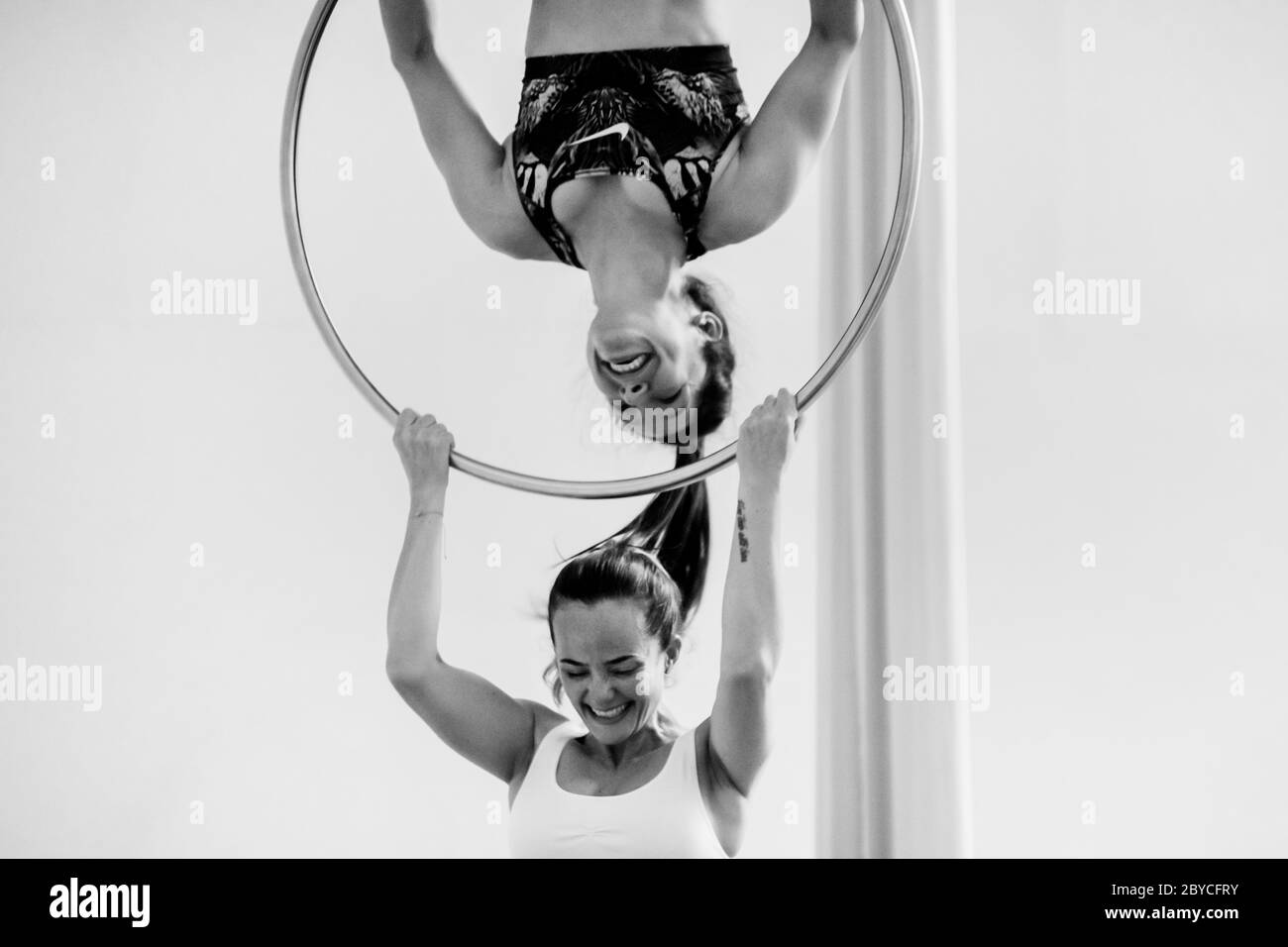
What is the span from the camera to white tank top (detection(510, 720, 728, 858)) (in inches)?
50.5

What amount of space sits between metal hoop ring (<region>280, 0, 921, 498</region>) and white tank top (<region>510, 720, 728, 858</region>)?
254 millimetres

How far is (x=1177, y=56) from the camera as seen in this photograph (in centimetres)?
150

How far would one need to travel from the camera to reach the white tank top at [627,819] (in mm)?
1283

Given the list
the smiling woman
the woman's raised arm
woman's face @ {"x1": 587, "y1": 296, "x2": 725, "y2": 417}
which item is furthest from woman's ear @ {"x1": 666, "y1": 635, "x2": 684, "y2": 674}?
woman's face @ {"x1": 587, "y1": 296, "x2": 725, "y2": 417}

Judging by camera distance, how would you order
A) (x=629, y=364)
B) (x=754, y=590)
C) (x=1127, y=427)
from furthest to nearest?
1. (x=1127, y=427)
2. (x=629, y=364)
3. (x=754, y=590)

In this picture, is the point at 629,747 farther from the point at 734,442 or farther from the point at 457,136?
the point at 457,136

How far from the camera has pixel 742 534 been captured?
49.1 inches

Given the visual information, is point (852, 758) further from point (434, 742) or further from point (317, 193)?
point (317, 193)

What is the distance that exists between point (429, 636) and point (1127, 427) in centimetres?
76

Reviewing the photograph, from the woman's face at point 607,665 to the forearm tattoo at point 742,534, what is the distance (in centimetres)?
14

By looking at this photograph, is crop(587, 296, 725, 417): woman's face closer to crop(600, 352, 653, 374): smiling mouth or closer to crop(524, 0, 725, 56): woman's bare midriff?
crop(600, 352, 653, 374): smiling mouth

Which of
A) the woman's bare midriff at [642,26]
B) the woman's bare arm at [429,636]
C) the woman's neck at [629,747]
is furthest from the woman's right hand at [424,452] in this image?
the woman's bare midriff at [642,26]

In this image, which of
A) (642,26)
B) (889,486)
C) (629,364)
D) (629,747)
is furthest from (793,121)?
(629,747)
